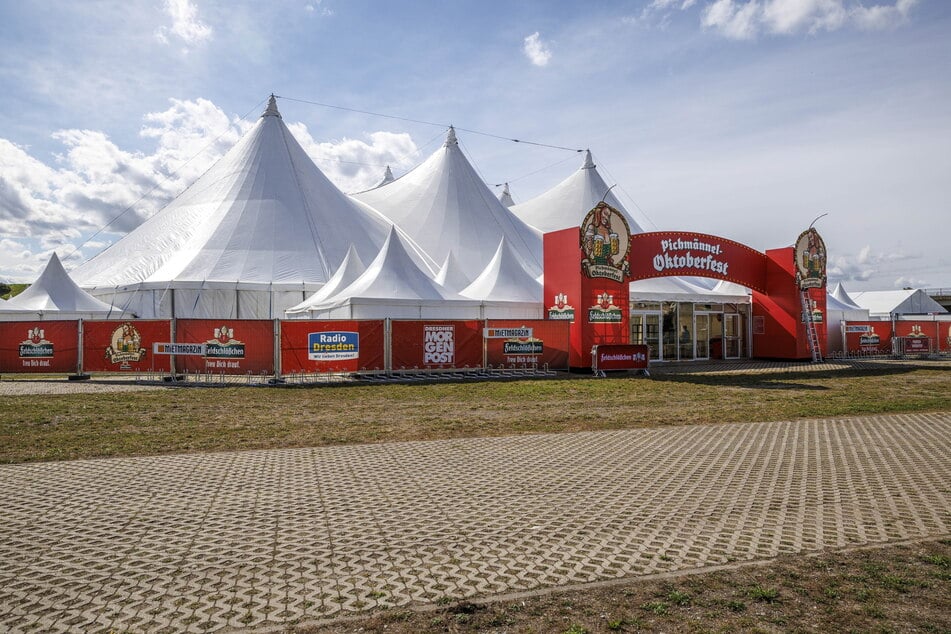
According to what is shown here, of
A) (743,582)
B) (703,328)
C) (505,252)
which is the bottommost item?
(743,582)

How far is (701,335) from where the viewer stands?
22.9 m

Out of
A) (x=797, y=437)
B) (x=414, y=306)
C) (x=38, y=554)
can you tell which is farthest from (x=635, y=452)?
(x=414, y=306)

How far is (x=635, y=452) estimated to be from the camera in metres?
6.57

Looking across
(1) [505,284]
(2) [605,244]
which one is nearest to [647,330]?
(1) [505,284]

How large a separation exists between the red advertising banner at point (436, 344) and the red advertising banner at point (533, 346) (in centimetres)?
45

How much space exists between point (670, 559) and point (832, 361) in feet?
71.3

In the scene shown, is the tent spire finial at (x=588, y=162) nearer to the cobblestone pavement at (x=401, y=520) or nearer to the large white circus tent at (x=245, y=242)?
the large white circus tent at (x=245, y=242)

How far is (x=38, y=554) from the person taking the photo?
3.63 m

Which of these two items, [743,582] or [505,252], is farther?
[505,252]

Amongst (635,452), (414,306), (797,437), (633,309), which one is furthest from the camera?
(633,309)

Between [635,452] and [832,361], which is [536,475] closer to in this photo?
[635,452]

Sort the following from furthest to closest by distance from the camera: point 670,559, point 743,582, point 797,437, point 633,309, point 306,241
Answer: point 306,241 < point 633,309 < point 797,437 < point 670,559 < point 743,582

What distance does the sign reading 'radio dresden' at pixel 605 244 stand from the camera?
17031 mm

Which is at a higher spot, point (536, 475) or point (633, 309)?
point (633, 309)
